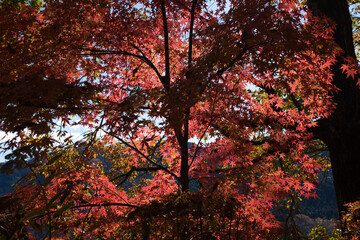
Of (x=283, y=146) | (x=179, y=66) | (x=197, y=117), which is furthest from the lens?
(x=179, y=66)

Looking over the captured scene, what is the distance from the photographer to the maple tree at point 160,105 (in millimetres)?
3283

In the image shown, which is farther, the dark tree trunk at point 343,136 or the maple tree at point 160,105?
the dark tree trunk at point 343,136

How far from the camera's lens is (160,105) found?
497cm

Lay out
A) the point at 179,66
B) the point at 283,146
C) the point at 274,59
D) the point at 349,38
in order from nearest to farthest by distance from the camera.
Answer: the point at 274,59
the point at 349,38
the point at 283,146
the point at 179,66

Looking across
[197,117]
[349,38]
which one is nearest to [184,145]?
[197,117]

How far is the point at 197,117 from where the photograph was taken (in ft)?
15.8

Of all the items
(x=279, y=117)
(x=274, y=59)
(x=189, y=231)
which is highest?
(x=274, y=59)

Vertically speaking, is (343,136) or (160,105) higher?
(160,105)

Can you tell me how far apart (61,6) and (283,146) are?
4.82 m

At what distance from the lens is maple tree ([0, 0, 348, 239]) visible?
10.8 feet

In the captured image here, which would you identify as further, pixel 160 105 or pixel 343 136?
pixel 343 136

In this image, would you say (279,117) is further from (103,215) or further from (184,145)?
(103,215)

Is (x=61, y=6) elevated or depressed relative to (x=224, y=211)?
elevated

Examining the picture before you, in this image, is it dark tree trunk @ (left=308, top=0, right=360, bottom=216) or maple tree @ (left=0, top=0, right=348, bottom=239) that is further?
dark tree trunk @ (left=308, top=0, right=360, bottom=216)
